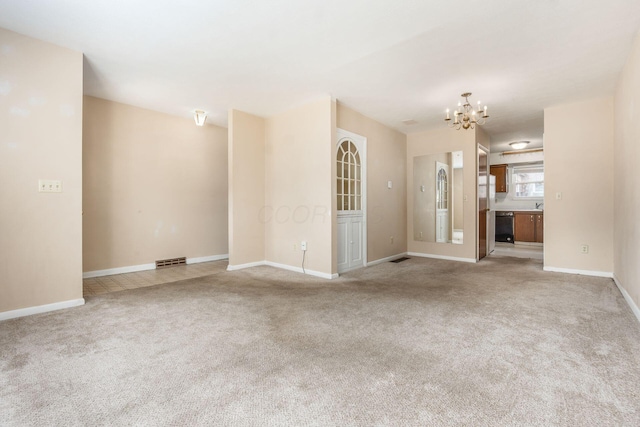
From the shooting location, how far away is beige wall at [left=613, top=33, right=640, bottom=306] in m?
2.78

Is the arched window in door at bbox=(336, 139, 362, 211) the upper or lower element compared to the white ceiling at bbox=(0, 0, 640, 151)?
lower

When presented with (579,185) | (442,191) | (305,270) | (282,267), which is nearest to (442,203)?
(442,191)

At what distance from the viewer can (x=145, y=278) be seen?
4.33 m

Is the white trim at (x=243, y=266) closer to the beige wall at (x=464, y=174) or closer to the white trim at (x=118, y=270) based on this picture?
the white trim at (x=118, y=270)

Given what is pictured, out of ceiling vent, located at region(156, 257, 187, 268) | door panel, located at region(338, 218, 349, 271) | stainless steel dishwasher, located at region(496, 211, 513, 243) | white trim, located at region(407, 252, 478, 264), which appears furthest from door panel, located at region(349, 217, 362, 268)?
stainless steel dishwasher, located at region(496, 211, 513, 243)

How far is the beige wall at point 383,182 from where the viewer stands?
5.13m

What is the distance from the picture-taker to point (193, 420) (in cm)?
140

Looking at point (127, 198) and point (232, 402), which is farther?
point (127, 198)

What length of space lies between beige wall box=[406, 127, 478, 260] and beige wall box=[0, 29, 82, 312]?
5.51m

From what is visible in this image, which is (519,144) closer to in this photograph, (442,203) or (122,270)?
(442,203)

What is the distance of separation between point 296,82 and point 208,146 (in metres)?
2.66

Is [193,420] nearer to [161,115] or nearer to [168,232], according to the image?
[168,232]

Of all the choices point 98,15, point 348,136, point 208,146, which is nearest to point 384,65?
point 348,136

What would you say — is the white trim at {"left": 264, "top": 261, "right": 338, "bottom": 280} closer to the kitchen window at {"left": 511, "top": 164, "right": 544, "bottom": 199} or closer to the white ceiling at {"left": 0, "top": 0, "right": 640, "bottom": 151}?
the white ceiling at {"left": 0, "top": 0, "right": 640, "bottom": 151}
